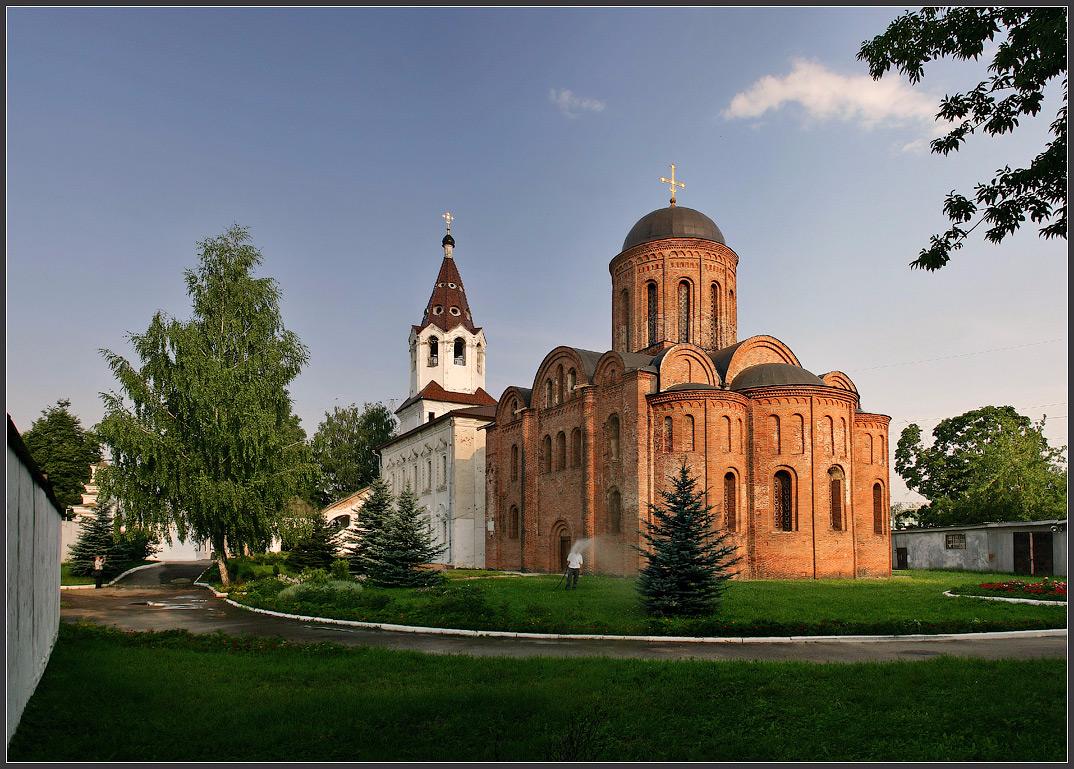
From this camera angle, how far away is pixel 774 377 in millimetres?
28047

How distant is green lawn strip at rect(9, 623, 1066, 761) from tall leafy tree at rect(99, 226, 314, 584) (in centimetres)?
1466

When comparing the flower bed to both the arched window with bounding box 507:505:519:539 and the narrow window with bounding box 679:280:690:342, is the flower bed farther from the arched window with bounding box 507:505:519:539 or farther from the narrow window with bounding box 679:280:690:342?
the arched window with bounding box 507:505:519:539

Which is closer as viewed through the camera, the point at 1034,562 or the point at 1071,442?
the point at 1071,442

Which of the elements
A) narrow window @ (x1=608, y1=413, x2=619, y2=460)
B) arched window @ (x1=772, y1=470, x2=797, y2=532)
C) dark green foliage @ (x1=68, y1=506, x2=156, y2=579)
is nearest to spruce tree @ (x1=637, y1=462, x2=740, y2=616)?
arched window @ (x1=772, y1=470, x2=797, y2=532)

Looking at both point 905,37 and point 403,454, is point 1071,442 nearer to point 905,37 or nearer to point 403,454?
point 905,37

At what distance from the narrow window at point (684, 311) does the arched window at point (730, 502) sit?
7242 millimetres

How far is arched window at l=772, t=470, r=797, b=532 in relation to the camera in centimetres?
2714

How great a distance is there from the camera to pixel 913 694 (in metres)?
8.05

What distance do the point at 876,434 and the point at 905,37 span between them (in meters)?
23.8

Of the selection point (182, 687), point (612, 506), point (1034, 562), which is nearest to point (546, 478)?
point (612, 506)

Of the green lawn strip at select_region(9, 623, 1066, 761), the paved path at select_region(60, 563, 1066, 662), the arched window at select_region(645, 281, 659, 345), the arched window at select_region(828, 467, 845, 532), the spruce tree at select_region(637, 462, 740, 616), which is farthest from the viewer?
the arched window at select_region(645, 281, 659, 345)

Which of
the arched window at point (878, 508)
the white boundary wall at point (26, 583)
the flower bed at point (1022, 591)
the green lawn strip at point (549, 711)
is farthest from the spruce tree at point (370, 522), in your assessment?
the arched window at point (878, 508)

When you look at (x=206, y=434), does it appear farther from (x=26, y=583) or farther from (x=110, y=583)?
(x=26, y=583)

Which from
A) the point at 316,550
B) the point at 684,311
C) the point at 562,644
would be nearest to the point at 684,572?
the point at 562,644
